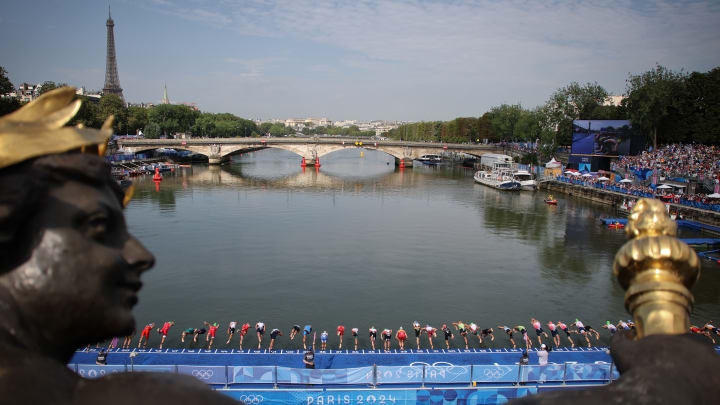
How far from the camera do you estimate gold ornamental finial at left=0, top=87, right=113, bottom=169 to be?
1373 mm

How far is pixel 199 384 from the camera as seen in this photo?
1407 millimetres

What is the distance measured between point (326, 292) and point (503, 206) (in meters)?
24.4

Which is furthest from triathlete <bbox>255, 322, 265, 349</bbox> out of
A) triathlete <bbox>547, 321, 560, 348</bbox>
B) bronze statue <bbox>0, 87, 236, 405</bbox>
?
bronze statue <bbox>0, 87, 236, 405</bbox>

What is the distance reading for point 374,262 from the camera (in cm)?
2305

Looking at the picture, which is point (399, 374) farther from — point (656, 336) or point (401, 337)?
point (656, 336)

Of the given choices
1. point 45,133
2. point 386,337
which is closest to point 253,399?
point 386,337

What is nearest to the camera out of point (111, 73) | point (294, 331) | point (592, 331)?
point (294, 331)

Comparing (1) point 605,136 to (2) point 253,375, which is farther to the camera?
(1) point 605,136

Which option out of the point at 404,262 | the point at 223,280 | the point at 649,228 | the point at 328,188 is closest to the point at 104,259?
the point at 649,228

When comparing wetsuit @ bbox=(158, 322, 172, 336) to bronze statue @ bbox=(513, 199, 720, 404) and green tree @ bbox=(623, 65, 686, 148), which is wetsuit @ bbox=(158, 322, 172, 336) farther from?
green tree @ bbox=(623, 65, 686, 148)

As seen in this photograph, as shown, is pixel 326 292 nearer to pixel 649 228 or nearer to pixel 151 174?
pixel 649 228

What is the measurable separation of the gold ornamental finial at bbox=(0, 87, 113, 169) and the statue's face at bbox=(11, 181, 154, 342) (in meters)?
0.13

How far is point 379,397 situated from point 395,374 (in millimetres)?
1148

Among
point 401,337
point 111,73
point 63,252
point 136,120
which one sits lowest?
point 401,337
